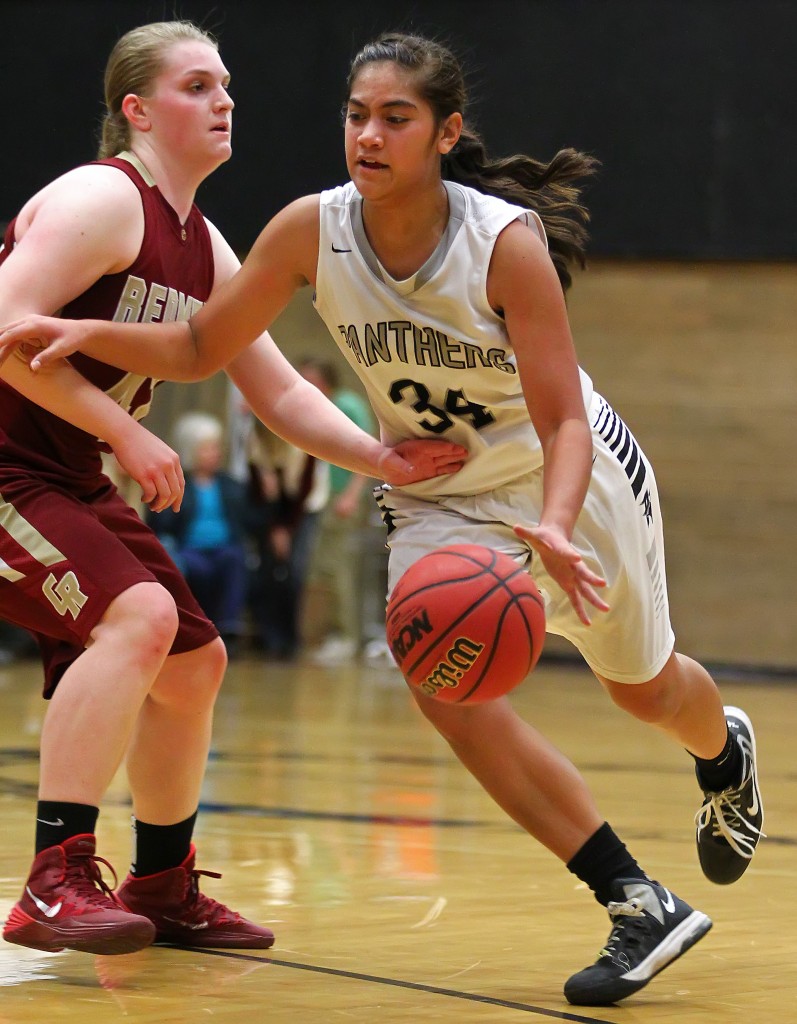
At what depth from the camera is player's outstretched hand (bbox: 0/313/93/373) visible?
2.99 meters

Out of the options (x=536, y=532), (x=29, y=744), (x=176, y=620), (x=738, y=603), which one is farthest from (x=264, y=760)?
(x=738, y=603)

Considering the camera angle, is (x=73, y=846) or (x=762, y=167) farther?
(x=762, y=167)

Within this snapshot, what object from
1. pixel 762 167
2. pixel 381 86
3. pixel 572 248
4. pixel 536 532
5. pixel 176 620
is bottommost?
pixel 176 620

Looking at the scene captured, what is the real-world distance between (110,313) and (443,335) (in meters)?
0.68

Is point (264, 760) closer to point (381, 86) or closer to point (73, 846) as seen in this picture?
point (73, 846)

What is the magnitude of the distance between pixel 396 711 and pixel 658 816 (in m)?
2.94

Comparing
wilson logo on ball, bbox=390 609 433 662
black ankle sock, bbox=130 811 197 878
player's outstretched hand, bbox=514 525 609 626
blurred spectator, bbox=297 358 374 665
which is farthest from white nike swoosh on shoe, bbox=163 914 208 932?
blurred spectator, bbox=297 358 374 665

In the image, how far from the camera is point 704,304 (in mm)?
10703

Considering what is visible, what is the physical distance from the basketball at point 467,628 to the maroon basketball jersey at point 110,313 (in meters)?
0.81

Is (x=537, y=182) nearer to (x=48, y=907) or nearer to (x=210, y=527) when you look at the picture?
(x=48, y=907)

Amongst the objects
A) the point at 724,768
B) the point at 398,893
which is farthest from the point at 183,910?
the point at 724,768

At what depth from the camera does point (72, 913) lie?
287 centimetres

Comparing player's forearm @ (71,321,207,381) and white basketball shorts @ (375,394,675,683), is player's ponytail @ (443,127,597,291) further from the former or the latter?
player's forearm @ (71,321,207,381)

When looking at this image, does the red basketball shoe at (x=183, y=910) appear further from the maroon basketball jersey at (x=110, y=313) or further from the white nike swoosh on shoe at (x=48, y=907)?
the maroon basketball jersey at (x=110, y=313)
